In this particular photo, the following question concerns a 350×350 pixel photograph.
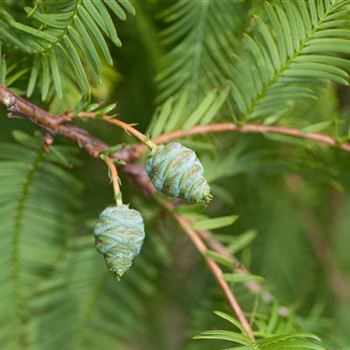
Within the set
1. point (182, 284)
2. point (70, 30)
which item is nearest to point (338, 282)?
point (182, 284)

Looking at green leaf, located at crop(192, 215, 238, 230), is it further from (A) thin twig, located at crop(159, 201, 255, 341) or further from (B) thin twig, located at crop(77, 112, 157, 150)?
(B) thin twig, located at crop(77, 112, 157, 150)

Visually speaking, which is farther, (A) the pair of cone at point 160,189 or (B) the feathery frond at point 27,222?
(B) the feathery frond at point 27,222

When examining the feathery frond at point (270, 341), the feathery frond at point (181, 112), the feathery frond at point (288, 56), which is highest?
the feathery frond at point (288, 56)

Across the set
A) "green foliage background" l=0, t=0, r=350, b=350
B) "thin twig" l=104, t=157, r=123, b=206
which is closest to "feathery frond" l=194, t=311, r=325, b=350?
"green foliage background" l=0, t=0, r=350, b=350

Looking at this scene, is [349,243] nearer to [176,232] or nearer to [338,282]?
[338,282]

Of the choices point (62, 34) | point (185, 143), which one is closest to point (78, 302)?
point (185, 143)

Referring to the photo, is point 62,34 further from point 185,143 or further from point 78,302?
point 78,302

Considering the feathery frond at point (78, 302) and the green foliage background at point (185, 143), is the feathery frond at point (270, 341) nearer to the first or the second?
the green foliage background at point (185, 143)

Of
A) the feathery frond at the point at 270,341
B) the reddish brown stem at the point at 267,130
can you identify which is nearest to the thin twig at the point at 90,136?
the reddish brown stem at the point at 267,130
